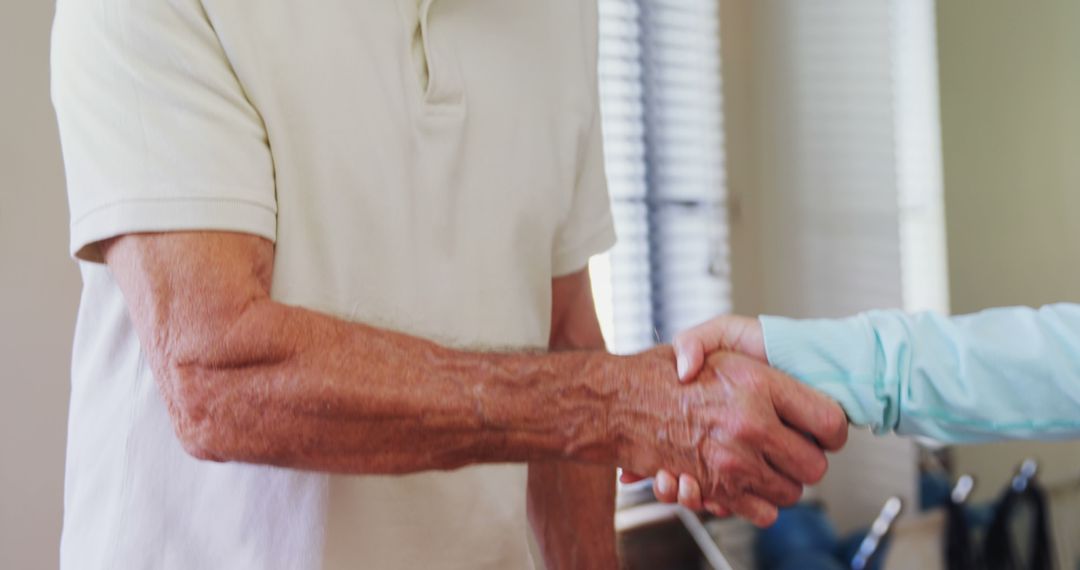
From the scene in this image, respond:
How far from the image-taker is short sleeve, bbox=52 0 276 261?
66cm

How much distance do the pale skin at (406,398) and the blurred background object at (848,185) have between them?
1.28 m

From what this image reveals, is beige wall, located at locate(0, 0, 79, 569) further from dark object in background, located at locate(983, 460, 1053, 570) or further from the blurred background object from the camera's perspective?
dark object in background, located at locate(983, 460, 1053, 570)

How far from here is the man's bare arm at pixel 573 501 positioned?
1028mm

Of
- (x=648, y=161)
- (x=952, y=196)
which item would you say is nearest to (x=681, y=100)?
(x=648, y=161)

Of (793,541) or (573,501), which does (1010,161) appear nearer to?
(793,541)

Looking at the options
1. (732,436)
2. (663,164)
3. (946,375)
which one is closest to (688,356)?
(732,436)

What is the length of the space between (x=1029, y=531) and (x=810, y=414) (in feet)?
4.83

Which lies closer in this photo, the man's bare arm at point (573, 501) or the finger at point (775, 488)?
the finger at point (775, 488)

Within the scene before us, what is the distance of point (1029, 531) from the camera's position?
1931 millimetres

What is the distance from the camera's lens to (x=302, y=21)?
2.59 feet

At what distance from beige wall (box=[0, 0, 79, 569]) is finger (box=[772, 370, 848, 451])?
880mm

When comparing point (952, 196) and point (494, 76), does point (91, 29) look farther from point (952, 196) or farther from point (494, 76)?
point (952, 196)

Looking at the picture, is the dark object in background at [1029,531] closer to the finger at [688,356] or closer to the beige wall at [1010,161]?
the beige wall at [1010,161]

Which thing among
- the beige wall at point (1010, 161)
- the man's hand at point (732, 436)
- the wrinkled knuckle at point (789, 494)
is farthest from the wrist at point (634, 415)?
the beige wall at point (1010, 161)
